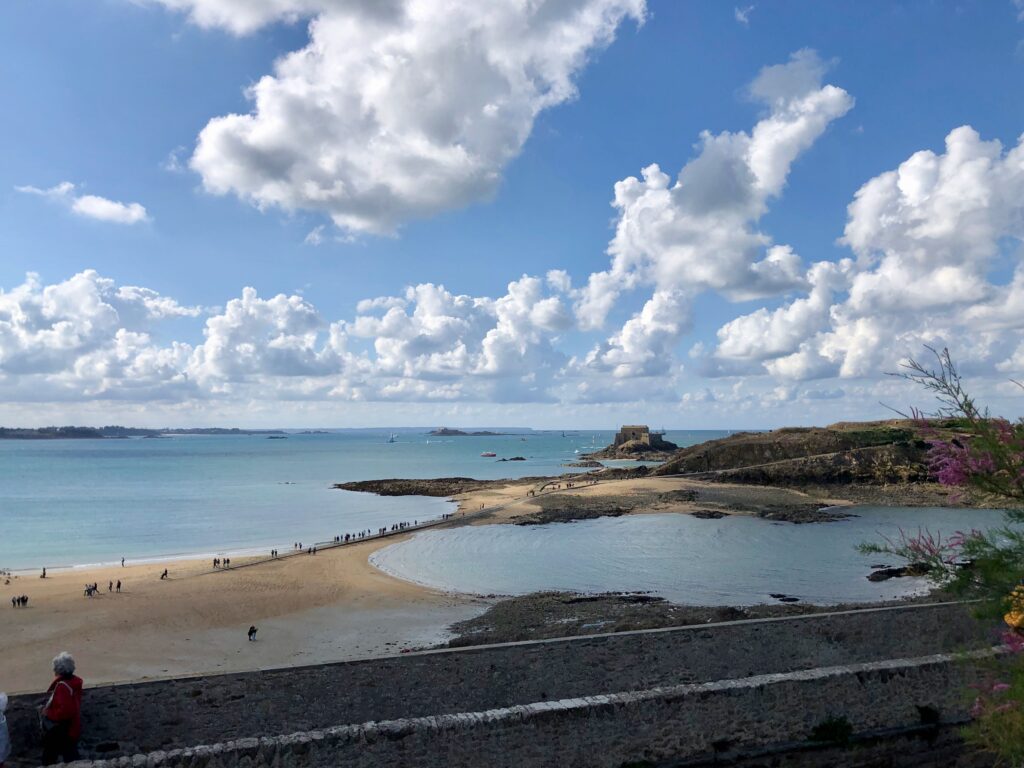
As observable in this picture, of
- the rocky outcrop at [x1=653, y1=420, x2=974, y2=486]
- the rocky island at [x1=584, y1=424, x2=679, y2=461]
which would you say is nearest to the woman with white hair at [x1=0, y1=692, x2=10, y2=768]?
the rocky outcrop at [x1=653, y1=420, x2=974, y2=486]

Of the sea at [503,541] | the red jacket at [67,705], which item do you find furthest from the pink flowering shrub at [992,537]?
the sea at [503,541]

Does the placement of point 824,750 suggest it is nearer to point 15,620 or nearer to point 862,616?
point 862,616

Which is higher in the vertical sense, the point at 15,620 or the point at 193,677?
the point at 193,677

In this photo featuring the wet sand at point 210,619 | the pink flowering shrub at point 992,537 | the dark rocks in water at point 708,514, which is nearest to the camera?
the pink flowering shrub at point 992,537

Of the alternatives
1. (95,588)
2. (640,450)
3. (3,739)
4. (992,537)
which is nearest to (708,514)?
(95,588)

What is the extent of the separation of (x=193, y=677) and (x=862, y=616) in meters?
10.3

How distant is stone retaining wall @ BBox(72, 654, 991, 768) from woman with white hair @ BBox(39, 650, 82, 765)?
59.5 inches

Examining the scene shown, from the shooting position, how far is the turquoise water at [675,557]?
25.3m

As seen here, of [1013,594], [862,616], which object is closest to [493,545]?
[862,616]

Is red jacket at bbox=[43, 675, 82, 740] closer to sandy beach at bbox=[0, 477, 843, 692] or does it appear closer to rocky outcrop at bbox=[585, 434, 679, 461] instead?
sandy beach at bbox=[0, 477, 843, 692]

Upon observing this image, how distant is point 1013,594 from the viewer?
5875 mm

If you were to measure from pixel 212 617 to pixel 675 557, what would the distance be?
20428 millimetres

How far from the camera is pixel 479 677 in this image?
31.2 feet

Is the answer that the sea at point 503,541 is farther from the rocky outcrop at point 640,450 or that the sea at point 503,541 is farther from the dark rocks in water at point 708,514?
the rocky outcrop at point 640,450
